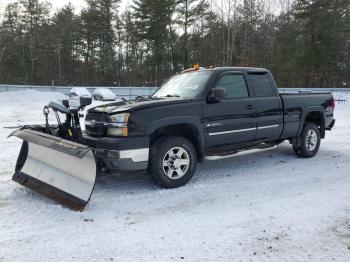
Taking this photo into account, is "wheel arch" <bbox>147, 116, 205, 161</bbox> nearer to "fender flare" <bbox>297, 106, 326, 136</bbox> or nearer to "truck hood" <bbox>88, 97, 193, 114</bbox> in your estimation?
"truck hood" <bbox>88, 97, 193, 114</bbox>

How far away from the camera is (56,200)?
4332 mm

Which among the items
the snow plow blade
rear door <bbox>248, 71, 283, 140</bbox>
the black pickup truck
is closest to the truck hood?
the black pickup truck

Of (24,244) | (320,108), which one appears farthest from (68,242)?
(320,108)

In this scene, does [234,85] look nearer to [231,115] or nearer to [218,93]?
[231,115]

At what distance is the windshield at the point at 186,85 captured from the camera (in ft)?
17.6

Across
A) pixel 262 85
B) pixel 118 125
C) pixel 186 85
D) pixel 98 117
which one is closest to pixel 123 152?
pixel 118 125

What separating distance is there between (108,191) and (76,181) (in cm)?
63

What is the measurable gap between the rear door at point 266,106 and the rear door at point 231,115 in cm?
17

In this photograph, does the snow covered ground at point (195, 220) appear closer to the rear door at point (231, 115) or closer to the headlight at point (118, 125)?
the rear door at point (231, 115)

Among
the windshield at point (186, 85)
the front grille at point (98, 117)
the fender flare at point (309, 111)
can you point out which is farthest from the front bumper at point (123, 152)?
the fender flare at point (309, 111)

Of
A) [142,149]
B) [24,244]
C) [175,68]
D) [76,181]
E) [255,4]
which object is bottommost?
[24,244]

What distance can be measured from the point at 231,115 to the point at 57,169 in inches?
108

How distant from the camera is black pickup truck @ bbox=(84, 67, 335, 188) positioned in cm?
454

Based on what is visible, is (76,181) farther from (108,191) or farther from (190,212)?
(190,212)
